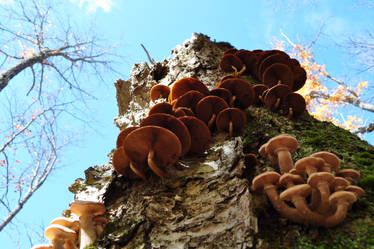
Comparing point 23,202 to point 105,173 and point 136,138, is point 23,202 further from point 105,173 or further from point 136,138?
point 136,138

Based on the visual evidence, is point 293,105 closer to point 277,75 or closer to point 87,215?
point 277,75

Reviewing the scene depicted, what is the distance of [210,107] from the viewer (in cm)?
Answer: 290

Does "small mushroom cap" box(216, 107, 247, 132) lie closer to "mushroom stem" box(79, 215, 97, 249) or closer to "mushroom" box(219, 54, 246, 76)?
"mushroom" box(219, 54, 246, 76)

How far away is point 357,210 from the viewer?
1778 mm

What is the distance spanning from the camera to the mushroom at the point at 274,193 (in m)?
1.75

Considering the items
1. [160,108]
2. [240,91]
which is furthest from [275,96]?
[160,108]

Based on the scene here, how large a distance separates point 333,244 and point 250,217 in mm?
496

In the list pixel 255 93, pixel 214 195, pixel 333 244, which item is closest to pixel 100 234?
pixel 214 195

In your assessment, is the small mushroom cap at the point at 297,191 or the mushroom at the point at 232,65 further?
the mushroom at the point at 232,65

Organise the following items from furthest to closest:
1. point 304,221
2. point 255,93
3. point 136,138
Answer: point 255,93
point 136,138
point 304,221

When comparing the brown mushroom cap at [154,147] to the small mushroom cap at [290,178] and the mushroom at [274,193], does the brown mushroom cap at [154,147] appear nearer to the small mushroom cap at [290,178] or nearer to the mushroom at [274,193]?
the mushroom at [274,193]

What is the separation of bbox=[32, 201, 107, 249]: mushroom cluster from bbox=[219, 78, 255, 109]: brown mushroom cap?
1.91 meters

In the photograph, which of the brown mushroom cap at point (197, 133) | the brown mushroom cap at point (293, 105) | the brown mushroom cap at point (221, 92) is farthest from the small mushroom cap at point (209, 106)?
the brown mushroom cap at point (293, 105)

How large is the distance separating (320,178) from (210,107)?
1.48 m
